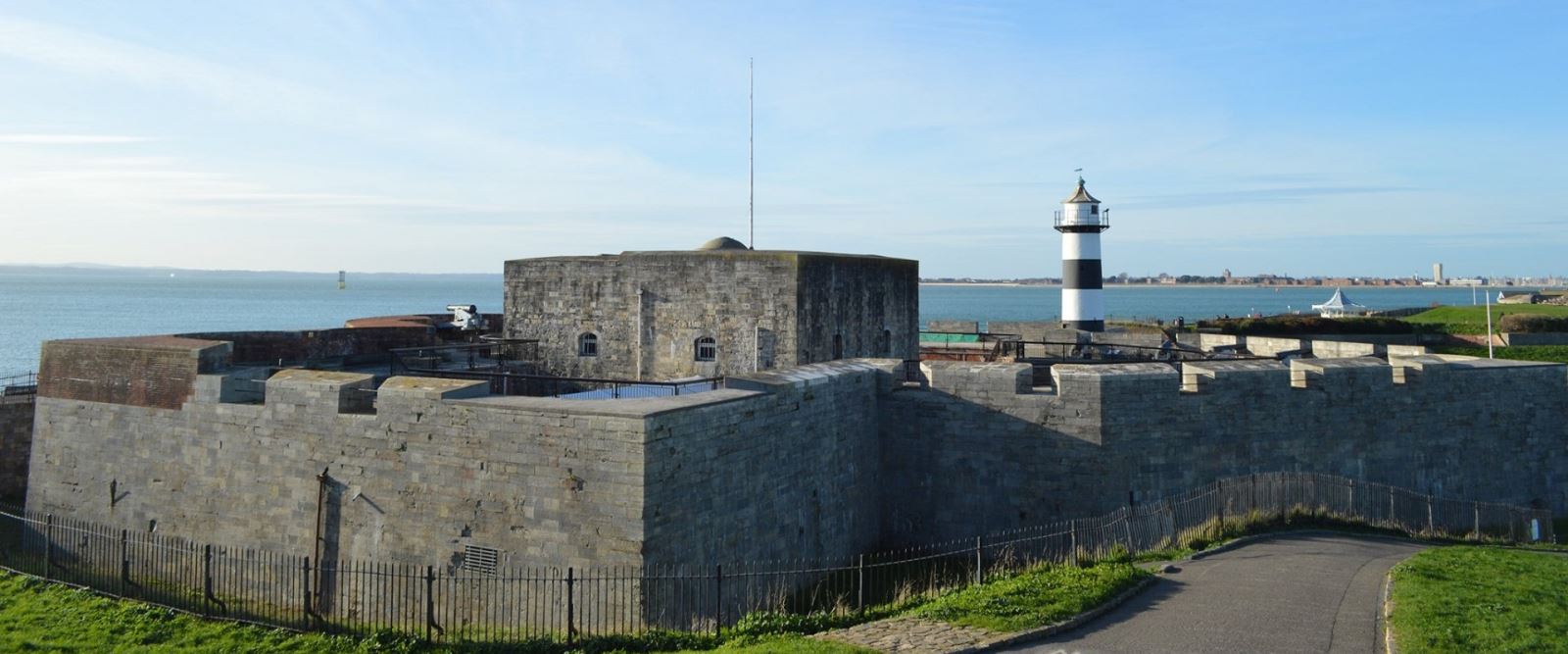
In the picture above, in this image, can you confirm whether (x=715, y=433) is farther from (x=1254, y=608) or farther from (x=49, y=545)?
(x=49, y=545)

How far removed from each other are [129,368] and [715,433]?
11.2 meters

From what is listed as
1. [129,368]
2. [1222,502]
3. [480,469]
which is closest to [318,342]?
[129,368]

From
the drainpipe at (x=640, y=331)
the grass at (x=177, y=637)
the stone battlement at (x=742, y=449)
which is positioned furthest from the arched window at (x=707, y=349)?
the grass at (x=177, y=637)

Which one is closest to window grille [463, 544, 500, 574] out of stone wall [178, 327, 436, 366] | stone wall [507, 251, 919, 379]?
stone wall [507, 251, 919, 379]

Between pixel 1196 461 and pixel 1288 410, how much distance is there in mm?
2237

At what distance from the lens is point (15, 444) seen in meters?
20.8

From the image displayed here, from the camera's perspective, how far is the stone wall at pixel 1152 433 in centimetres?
1605

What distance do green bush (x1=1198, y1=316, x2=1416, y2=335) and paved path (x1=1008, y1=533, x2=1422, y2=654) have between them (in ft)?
94.3

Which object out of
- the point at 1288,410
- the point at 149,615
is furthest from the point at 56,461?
the point at 1288,410

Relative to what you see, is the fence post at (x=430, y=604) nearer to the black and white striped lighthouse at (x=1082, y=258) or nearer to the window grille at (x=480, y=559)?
the window grille at (x=480, y=559)

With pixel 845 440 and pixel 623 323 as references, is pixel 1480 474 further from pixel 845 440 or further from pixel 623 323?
pixel 623 323

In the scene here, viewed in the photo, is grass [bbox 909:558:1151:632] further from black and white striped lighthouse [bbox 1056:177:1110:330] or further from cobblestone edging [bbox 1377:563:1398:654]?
black and white striped lighthouse [bbox 1056:177:1110:330]

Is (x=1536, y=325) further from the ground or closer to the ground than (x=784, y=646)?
further from the ground

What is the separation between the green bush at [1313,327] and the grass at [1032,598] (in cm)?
3097
